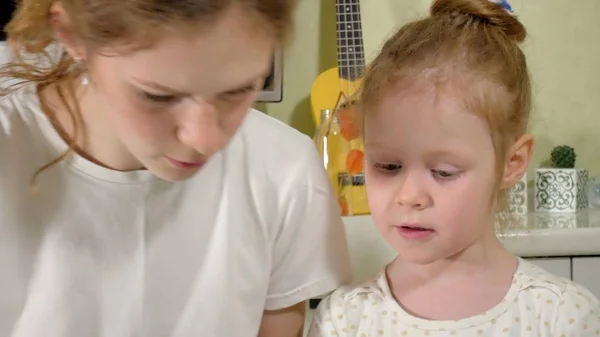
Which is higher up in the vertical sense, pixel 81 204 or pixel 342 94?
pixel 342 94

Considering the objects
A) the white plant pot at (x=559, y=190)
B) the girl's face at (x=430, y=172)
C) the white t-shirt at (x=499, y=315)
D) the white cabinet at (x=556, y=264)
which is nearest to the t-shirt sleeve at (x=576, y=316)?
the white t-shirt at (x=499, y=315)

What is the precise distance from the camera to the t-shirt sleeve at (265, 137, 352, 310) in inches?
35.7

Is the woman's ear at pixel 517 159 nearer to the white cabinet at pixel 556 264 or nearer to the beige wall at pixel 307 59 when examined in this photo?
the white cabinet at pixel 556 264

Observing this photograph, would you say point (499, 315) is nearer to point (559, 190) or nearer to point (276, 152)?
point (276, 152)

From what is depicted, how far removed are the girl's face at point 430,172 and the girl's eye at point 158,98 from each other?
30 centimetres

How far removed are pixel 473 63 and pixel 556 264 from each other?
1.74ft

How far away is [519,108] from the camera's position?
84 cm

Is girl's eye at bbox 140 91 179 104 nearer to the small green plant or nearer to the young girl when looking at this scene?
the young girl

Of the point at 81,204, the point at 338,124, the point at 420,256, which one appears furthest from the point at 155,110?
the point at 338,124

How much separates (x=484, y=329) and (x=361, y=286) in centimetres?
17

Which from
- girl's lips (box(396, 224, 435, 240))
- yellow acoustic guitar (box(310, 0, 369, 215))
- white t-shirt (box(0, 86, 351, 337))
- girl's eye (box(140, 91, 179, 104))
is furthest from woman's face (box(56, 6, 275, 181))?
yellow acoustic guitar (box(310, 0, 369, 215))

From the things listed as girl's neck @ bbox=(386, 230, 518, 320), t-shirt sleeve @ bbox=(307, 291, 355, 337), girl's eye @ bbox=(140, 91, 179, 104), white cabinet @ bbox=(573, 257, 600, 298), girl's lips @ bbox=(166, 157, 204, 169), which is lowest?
white cabinet @ bbox=(573, 257, 600, 298)

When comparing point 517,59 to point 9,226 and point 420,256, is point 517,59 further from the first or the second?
point 9,226

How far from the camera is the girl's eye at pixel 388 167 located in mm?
836
